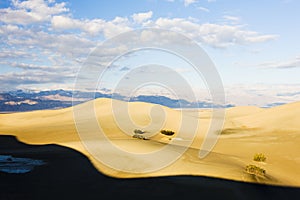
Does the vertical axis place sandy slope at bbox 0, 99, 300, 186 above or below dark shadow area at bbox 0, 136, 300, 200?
above

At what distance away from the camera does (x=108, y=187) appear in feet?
43.4

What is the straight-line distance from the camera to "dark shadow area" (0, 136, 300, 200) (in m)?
12.1

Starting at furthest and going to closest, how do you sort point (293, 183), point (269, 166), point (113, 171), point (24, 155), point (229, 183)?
point (269, 166) → point (24, 155) → point (293, 183) → point (113, 171) → point (229, 183)

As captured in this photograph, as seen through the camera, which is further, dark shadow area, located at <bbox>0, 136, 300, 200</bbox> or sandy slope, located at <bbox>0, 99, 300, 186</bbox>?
sandy slope, located at <bbox>0, 99, 300, 186</bbox>

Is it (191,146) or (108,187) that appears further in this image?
(191,146)

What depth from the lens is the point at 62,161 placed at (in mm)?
17625

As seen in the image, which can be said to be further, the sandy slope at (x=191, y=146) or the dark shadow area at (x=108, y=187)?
the sandy slope at (x=191, y=146)

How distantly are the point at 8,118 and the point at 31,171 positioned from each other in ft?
160

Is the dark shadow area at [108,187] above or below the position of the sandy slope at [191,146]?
below

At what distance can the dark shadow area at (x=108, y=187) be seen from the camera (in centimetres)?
1214

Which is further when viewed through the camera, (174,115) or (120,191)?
(174,115)

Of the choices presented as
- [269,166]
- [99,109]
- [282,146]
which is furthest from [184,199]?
[99,109]

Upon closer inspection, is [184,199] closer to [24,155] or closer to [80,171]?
[80,171]

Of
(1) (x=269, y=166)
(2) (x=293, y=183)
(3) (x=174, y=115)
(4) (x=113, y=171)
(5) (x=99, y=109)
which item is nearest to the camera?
(4) (x=113, y=171)
